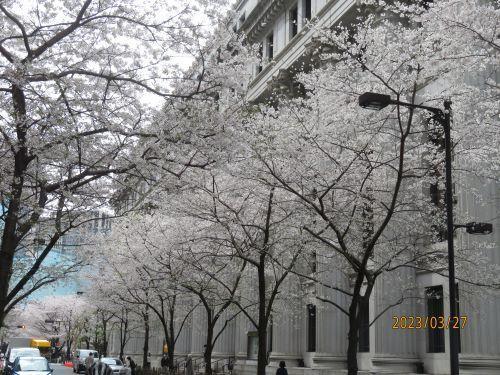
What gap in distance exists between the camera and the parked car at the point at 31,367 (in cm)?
2672

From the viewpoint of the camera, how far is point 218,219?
19.4m

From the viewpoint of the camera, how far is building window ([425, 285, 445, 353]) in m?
22.5

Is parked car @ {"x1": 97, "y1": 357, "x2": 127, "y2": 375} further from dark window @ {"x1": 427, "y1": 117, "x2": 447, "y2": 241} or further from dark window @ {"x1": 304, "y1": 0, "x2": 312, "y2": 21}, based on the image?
dark window @ {"x1": 304, "y1": 0, "x2": 312, "y2": 21}

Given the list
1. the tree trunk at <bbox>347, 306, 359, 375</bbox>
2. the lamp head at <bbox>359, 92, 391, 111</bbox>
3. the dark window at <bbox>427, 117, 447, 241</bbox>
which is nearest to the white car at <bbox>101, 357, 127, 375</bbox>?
the dark window at <bbox>427, 117, 447, 241</bbox>

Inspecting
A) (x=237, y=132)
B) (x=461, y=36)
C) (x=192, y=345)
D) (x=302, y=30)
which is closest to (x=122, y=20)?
(x=237, y=132)

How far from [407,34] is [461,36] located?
132 cm

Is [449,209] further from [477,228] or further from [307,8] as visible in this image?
[307,8]

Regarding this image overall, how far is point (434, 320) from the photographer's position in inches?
886

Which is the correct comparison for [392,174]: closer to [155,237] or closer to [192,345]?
[155,237]

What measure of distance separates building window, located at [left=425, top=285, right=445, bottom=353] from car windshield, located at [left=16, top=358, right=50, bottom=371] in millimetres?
16691

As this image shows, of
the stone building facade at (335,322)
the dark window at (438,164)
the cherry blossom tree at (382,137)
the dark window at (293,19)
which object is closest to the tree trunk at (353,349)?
the cherry blossom tree at (382,137)

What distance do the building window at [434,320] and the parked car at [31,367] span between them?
53.5 ft

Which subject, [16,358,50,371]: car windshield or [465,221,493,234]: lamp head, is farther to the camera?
[16,358,50,371]: car windshield
